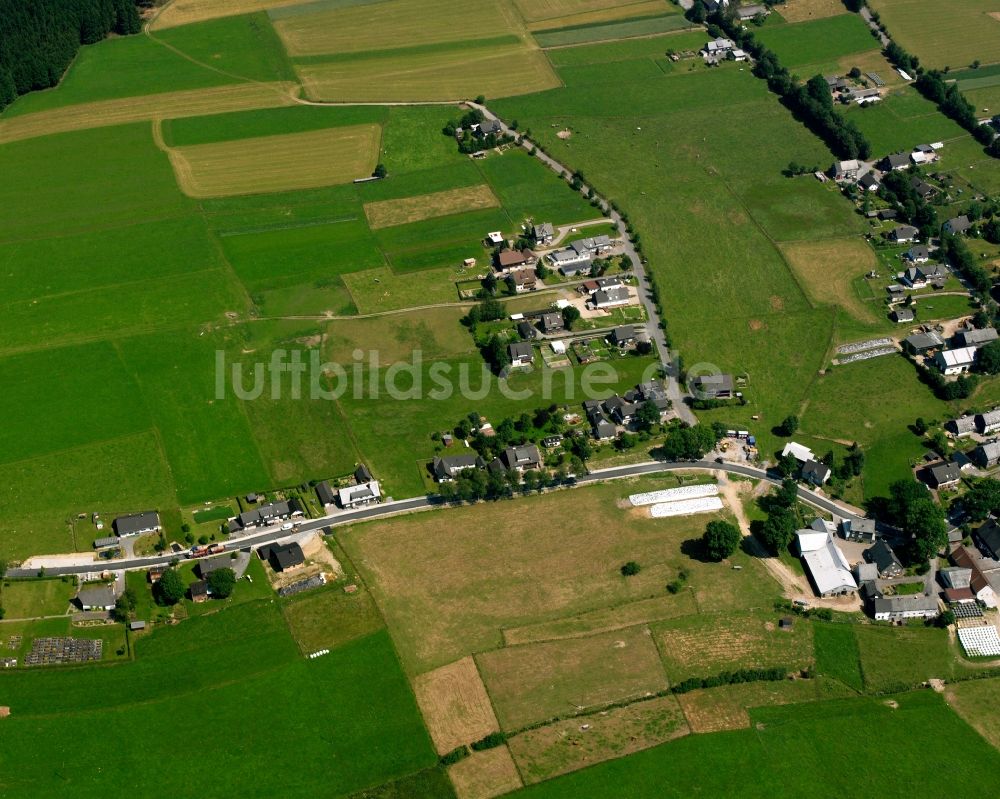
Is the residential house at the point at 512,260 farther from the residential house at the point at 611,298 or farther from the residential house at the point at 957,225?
the residential house at the point at 957,225

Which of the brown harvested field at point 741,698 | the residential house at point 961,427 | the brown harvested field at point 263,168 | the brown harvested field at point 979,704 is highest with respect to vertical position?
the brown harvested field at point 263,168

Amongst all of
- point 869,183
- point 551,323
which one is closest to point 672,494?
point 551,323

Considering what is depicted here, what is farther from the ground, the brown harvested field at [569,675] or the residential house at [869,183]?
the residential house at [869,183]

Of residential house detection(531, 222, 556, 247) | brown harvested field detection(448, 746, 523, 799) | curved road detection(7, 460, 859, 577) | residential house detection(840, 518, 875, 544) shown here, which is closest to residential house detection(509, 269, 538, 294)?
residential house detection(531, 222, 556, 247)

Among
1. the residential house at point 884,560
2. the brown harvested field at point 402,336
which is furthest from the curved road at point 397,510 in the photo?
the brown harvested field at point 402,336

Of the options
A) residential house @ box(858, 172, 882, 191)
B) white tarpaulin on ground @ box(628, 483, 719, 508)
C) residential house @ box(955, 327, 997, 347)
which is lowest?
white tarpaulin on ground @ box(628, 483, 719, 508)

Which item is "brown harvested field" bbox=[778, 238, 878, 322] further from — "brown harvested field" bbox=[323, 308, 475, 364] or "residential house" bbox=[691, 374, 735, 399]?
"brown harvested field" bbox=[323, 308, 475, 364]

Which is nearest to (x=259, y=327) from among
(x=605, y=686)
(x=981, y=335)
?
(x=605, y=686)

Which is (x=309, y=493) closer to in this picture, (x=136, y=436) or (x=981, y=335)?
(x=136, y=436)
